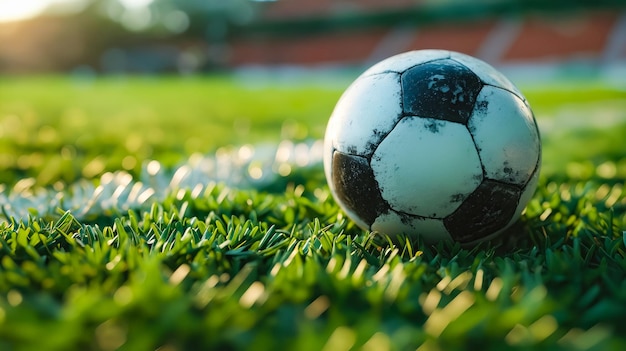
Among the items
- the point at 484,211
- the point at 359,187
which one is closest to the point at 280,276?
the point at 359,187

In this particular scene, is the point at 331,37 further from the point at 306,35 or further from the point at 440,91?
the point at 440,91

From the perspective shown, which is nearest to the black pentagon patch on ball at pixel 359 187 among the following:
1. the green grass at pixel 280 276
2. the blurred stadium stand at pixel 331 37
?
the green grass at pixel 280 276

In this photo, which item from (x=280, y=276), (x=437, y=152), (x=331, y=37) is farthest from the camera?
(x=331, y=37)

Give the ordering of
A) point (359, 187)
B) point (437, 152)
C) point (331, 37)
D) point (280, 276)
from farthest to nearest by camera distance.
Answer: point (331, 37), point (359, 187), point (437, 152), point (280, 276)

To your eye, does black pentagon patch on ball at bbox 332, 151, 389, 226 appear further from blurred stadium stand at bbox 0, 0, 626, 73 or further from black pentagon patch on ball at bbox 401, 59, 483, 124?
blurred stadium stand at bbox 0, 0, 626, 73

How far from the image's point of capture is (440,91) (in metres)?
2.01

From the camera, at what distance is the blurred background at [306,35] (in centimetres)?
3095

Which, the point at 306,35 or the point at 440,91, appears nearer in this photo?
the point at 440,91

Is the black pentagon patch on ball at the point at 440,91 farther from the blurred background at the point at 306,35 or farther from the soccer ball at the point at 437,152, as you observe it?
the blurred background at the point at 306,35

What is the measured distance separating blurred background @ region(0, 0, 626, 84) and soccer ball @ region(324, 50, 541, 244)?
86.0 ft

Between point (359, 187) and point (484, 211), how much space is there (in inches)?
17.6

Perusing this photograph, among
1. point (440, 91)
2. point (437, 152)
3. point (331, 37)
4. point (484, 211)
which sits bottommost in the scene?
point (331, 37)

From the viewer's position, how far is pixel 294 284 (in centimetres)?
152

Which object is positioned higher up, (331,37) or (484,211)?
(484,211)
